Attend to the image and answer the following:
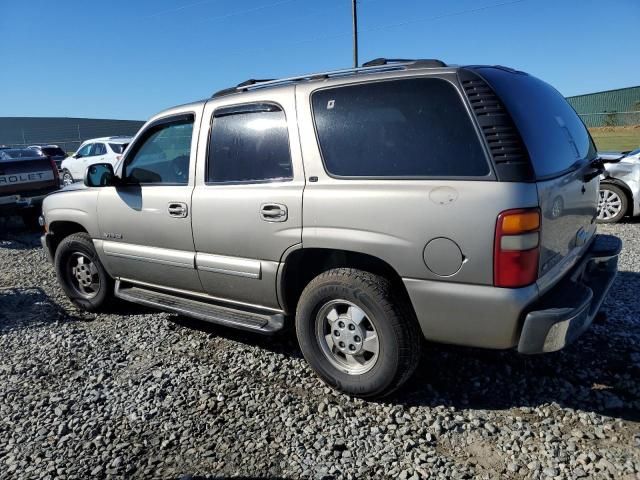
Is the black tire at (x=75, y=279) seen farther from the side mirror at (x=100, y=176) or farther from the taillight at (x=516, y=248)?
the taillight at (x=516, y=248)

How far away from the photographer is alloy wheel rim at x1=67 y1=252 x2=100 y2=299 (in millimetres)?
4766

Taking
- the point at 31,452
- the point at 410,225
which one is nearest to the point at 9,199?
the point at 31,452

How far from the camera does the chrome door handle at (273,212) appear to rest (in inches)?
124

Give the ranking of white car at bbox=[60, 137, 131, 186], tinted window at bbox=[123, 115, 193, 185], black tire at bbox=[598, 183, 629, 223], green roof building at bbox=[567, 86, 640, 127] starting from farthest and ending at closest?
green roof building at bbox=[567, 86, 640, 127], white car at bbox=[60, 137, 131, 186], black tire at bbox=[598, 183, 629, 223], tinted window at bbox=[123, 115, 193, 185]

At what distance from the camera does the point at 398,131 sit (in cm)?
279

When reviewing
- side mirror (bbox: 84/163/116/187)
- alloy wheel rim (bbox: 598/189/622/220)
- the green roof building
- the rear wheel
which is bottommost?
alloy wheel rim (bbox: 598/189/622/220)

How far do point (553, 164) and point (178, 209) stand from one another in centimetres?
260

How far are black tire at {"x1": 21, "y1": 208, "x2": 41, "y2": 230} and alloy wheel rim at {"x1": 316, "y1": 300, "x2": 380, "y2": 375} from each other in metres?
8.27

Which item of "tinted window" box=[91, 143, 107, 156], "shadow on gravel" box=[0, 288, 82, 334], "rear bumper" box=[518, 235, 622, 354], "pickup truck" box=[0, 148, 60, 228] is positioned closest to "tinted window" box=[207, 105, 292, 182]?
"rear bumper" box=[518, 235, 622, 354]

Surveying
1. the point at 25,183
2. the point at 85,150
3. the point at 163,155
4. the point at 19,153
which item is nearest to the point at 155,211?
the point at 163,155

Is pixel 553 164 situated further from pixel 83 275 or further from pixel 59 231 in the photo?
pixel 59 231

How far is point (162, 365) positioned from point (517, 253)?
2.63 metres

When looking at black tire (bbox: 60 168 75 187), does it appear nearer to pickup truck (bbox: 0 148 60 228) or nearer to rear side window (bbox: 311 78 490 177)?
pickup truck (bbox: 0 148 60 228)

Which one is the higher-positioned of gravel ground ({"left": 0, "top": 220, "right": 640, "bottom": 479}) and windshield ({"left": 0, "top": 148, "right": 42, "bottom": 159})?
windshield ({"left": 0, "top": 148, "right": 42, "bottom": 159})
